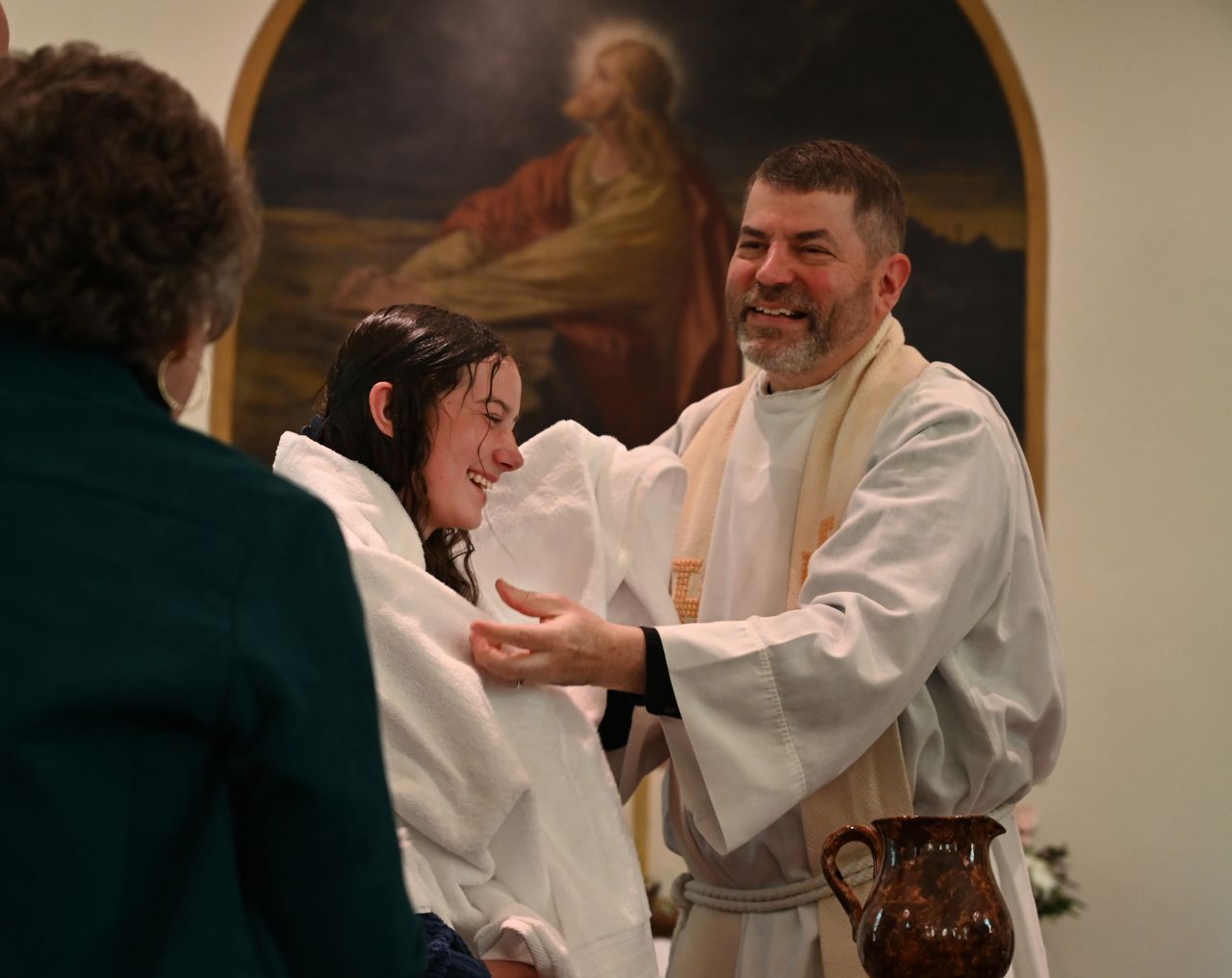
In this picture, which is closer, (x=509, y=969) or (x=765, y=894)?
(x=509, y=969)

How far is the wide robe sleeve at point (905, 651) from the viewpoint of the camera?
2965 mm

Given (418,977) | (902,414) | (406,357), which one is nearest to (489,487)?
(406,357)

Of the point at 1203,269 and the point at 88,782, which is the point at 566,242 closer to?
the point at 1203,269

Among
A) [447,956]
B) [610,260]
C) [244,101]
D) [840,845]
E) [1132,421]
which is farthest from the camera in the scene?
[610,260]

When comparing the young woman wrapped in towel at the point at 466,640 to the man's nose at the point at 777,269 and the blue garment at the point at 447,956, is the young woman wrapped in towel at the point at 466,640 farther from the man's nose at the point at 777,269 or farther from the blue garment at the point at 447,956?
the man's nose at the point at 777,269

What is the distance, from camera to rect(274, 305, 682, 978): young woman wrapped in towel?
2.28 meters

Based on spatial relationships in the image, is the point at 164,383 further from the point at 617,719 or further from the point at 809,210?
the point at 809,210

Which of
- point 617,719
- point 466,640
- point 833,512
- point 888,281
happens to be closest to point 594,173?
point 888,281

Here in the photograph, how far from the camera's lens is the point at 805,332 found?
140 inches

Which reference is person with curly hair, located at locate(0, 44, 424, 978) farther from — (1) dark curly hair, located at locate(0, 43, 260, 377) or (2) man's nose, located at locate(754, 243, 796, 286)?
(2) man's nose, located at locate(754, 243, 796, 286)

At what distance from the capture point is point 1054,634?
3.29 meters

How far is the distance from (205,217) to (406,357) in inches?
49.7

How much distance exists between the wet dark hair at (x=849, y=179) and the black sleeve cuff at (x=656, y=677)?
45.1 inches

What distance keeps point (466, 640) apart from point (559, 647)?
199 mm
